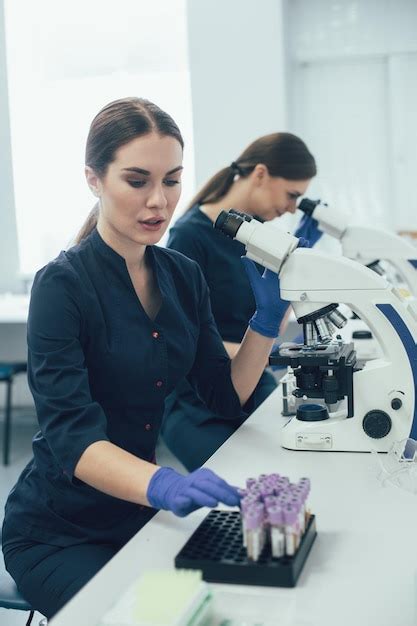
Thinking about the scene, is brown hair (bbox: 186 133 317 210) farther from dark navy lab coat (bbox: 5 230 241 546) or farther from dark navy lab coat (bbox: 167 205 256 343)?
dark navy lab coat (bbox: 5 230 241 546)

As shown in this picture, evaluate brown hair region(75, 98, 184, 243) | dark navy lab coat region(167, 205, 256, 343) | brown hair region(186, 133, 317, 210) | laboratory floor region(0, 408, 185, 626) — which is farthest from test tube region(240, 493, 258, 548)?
laboratory floor region(0, 408, 185, 626)

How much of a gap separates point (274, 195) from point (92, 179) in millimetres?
1006

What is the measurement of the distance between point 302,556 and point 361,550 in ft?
0.36

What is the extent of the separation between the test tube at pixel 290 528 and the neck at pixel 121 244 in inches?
28.4

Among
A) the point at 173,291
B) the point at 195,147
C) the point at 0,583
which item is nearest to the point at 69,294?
the point at 173,291

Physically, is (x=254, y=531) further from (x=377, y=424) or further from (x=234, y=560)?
(x=377, y=424)

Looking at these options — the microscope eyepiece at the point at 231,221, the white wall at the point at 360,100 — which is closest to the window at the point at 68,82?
the white wall at the point at 360,100

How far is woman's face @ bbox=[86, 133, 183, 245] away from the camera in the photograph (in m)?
1.45

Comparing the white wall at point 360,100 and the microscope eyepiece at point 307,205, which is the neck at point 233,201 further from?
the white wall at point 360,100

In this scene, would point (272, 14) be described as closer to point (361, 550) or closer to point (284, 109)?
point (284, 109)

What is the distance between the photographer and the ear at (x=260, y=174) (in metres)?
2.40

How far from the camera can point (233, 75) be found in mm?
4785

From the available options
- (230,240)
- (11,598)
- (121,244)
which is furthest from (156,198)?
(230,240)

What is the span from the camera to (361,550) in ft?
3.53
